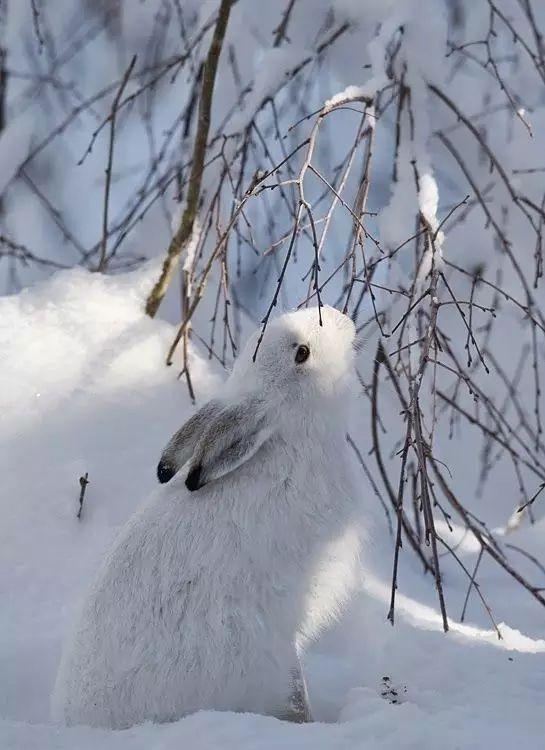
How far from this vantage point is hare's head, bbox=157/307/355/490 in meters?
1.65

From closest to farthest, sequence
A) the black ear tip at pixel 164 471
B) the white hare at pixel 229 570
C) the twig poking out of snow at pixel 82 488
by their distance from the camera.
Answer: the white hare at pixel 229 570 → the black ear tip at pixel 164 471 → the twig poking out of snow at pixel 82 488

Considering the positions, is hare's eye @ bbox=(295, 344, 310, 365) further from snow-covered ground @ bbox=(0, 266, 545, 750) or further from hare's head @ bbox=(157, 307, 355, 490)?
snow-covered ground @ bbox=(0, 266, 545, 750)

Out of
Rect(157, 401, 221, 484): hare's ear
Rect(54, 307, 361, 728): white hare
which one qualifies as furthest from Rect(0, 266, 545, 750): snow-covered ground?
Rect(157, 401, 221, 484): hare's ear

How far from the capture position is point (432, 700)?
1736 mm

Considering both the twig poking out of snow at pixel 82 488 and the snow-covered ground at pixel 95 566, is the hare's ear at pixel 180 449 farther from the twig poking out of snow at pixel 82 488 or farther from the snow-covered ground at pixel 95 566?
the twig poking out of snow at pixel 82 488

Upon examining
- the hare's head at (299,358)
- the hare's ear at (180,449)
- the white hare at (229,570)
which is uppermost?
the hare's head at (299,358)

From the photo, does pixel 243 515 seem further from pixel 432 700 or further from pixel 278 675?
pixel 432 700

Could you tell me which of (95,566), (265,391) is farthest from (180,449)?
(95,566)

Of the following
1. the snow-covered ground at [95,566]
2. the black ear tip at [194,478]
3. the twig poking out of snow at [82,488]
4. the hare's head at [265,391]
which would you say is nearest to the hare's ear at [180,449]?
the hare's head at [265,391]

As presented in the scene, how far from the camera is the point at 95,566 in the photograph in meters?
2.02

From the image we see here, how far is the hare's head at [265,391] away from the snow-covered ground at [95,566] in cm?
25

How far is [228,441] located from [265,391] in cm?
18

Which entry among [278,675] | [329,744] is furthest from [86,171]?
[329,744]

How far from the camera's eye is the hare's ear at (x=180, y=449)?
1.73m
